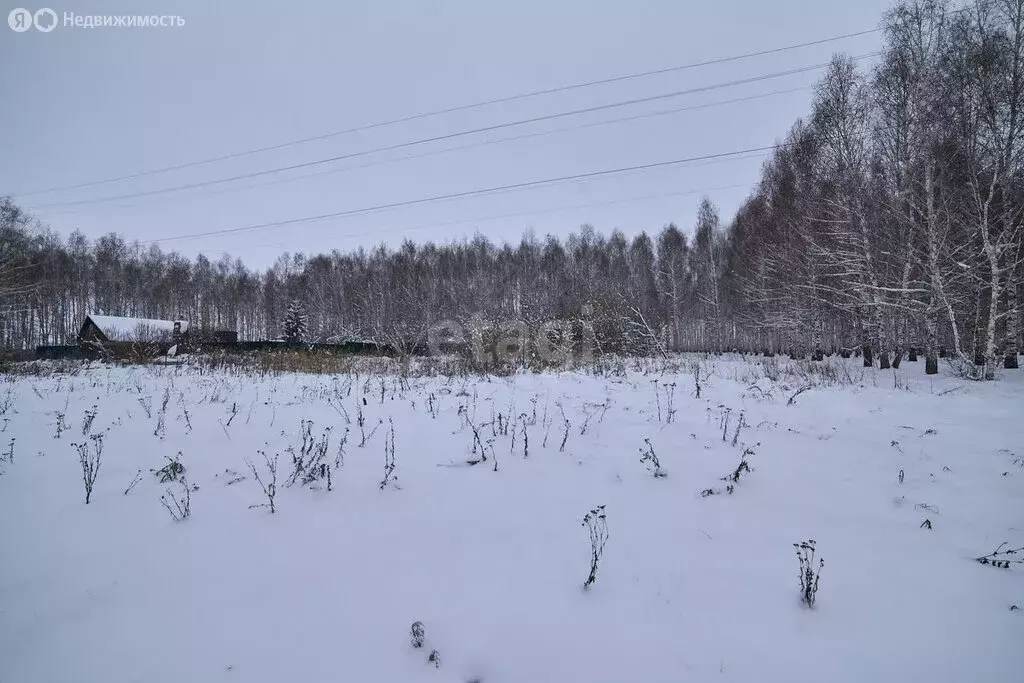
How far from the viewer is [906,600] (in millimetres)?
1841

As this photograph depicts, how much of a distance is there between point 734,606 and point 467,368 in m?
8.84

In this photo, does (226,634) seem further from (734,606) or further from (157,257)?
(157,257)

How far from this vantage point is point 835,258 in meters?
13.6

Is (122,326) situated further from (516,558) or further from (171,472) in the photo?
(516,558)

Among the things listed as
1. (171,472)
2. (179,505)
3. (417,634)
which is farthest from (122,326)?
(417,634)

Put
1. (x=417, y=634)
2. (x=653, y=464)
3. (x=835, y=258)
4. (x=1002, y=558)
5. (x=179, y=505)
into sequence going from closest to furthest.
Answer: (x=417, y=634) → (x=1002, y=558) → (x=179, y=505) → (x=653, y=464) → (x=835, y=258)

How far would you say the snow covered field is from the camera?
5.15ft

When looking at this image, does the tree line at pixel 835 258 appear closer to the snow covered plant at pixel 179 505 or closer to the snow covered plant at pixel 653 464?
the snow covered plant at pixel 653 464

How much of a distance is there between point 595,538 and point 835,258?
50.6 feet

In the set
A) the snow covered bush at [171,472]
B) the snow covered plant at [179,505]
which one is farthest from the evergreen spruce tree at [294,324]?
the snow covered plant at [179,505]

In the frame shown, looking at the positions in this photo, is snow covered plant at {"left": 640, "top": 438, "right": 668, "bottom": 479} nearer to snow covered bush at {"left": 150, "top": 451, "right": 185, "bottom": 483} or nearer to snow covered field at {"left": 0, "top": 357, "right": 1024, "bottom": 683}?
snow covered field at {"left": 0, "top": 357, "right": 1024, "bottom": 683}

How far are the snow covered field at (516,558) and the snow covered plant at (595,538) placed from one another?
5 centimetres

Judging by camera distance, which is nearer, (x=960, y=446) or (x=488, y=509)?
(x=488, y=509)

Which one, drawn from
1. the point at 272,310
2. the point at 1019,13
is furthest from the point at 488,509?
the point at 272,310
